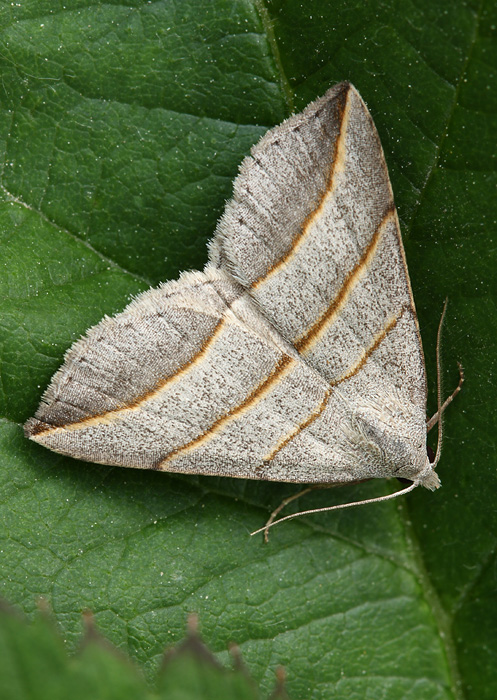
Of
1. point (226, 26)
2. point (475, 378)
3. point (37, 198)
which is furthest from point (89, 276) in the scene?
point (475, 378)

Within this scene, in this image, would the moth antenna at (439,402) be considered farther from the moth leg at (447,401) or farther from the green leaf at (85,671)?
the green leaf at (85,671)

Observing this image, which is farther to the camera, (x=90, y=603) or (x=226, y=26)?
(x=90, y=603)

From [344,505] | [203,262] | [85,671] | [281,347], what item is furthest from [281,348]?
[85,671]

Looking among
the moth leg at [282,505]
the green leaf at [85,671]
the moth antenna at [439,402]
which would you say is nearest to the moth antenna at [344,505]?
the moth leg at [282,505]

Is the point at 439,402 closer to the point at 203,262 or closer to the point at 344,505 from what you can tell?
the point at 344,505

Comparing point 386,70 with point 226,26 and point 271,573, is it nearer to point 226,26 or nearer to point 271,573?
point 226,26

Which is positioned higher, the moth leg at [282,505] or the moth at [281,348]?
the moth at [281,348]

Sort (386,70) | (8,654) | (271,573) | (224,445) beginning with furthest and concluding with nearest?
(271,573)
(224,445)
(386,70)
(8,654)

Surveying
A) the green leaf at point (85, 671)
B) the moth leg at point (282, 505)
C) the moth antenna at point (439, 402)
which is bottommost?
the moth leg at point (282, 505)
